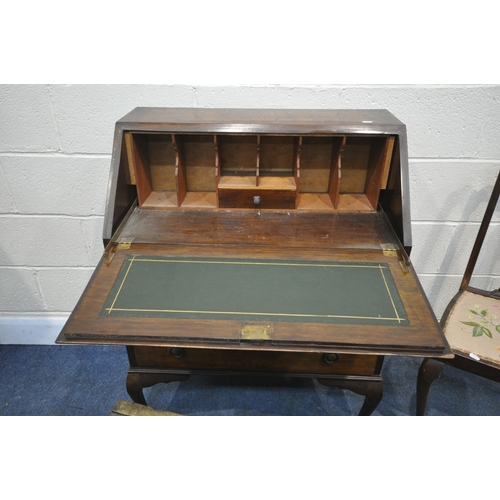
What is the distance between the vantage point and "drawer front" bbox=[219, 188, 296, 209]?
1.51 m

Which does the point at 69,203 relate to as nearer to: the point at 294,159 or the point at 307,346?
the point at 294,159

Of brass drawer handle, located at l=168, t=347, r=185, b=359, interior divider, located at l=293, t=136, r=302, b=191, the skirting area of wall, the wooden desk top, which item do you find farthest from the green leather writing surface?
the skirting area of wall

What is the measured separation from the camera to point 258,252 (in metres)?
1.35

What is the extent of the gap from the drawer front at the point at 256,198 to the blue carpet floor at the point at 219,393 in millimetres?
1136

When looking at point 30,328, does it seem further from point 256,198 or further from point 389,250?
point 389,250

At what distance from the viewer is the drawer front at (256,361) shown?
54.4 inches

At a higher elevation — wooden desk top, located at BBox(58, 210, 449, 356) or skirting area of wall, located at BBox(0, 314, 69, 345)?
wooden desk top, located at BBox(58, 210, 449, 356)

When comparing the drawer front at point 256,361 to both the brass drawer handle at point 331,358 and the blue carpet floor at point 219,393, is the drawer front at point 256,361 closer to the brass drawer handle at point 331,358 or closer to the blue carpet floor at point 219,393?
the brass drawer handle at point 331,358

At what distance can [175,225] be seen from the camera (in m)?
1.46

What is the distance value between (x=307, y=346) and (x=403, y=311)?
1.01 feet

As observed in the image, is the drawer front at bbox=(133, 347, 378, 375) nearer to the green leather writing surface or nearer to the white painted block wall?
the green leather writing surface

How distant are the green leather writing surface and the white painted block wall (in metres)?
0.84

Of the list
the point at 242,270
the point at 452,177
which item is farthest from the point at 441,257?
the point at 242,270
